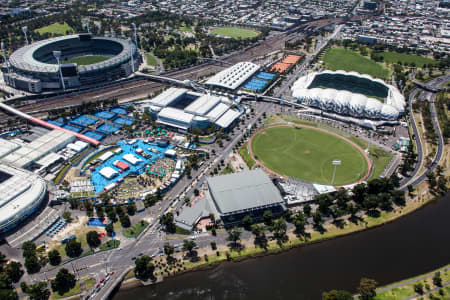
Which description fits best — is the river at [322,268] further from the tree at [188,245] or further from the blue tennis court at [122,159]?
the blue tennis court at [122,159]

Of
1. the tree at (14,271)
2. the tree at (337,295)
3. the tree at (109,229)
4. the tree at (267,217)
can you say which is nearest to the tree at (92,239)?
the tree at (109,229)

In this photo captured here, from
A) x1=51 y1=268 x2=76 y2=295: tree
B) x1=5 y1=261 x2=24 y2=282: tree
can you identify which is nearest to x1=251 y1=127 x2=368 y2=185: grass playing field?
x1=51 y1=268 x2=76 y2=295: tree

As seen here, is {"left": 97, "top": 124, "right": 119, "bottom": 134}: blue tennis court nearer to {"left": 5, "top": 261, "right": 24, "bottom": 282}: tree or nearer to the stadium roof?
the stadium roof

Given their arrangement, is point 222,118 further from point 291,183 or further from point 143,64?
point 143,64

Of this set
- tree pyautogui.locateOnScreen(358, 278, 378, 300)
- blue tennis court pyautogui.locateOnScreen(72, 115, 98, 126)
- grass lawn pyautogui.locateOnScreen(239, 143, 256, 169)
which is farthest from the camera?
blue tennis court pyautogui.locateOnScreen(72, 115, 98, 126)

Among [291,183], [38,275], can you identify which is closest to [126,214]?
[38,275]

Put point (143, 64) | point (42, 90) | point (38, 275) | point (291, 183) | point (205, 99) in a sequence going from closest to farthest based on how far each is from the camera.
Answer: point (38, 275) → point (291, 183) → point (205, 99) → point (42, 90) → point (143, 64)

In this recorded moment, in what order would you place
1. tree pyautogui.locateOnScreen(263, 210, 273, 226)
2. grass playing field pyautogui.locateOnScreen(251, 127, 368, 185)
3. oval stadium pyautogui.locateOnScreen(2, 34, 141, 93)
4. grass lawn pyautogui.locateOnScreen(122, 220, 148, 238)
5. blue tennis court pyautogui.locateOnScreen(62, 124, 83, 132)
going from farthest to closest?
oval stadium pyautogui.locateOnScreen(2, 34, 141, 93), blue tennis court pyautogui.locateOnScreen(62, 124, 83, 132), grass playing field pyautogui.locateOnScreen(251, 127, 368, 185), tree pyautogui.locateOnScreen(263, 210, 273, 226), grass lawn pyautogui.locateOnScreen(122, 220, 148, 238)
